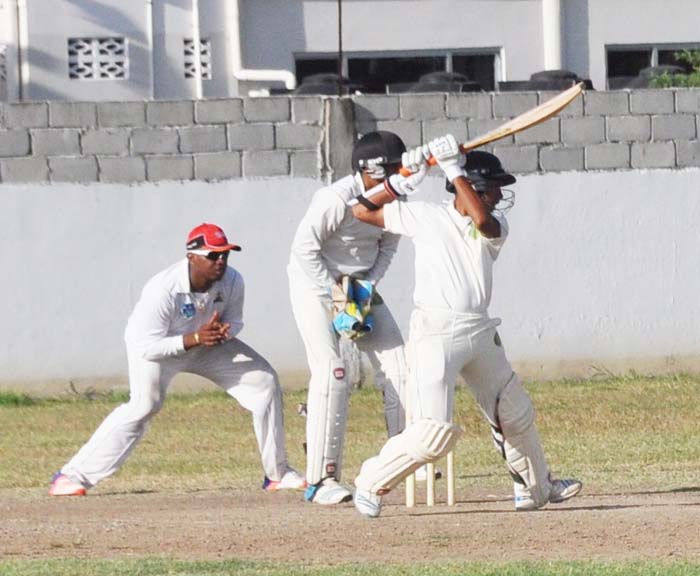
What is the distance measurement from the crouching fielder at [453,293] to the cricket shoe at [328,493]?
0.77 metres

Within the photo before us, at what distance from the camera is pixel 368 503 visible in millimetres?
8664

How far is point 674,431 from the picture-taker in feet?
42.7

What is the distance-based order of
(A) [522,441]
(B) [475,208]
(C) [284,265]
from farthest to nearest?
(C) [284,265], (A) [522,441], (B) [475,208]

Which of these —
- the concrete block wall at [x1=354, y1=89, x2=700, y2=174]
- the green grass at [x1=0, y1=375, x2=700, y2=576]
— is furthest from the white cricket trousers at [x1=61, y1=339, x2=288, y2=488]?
the concrete block wall at [x1=354, y1=89, x2=700, y2=174]

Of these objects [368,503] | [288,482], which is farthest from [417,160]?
[288,482]

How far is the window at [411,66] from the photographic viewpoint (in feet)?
73.1

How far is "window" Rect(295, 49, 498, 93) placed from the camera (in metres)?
22.3

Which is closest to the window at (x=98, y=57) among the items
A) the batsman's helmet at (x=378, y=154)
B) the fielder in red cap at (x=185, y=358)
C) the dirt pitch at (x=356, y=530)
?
the fielder in red cap at (x=185, y=358)

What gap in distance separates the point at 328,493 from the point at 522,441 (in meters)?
1.19

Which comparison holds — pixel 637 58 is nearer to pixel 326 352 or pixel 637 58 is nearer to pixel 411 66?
pixel 411 66

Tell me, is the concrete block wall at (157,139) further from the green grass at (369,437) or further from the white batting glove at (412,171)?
the white batting glove at (412,171)

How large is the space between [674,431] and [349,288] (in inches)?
166

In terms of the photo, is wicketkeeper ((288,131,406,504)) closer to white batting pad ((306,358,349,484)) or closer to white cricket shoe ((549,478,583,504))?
white batting pad ((306,358,349,484))

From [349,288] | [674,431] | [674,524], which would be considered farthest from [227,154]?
[674,524]
